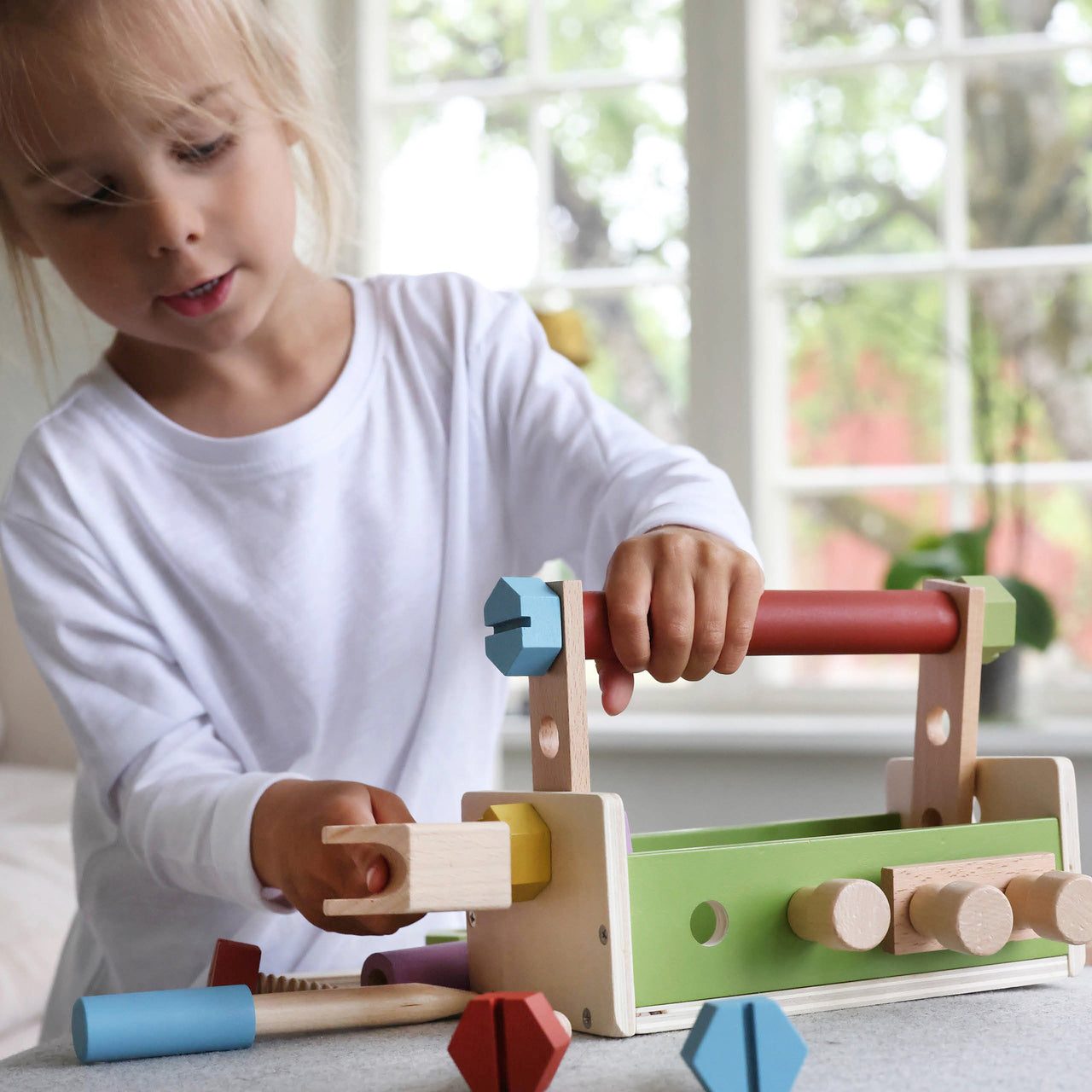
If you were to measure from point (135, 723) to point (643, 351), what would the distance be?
128cm

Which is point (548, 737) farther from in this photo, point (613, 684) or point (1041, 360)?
point (1041, 360)

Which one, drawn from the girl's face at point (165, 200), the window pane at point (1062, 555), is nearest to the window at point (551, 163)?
the window pane at point (1062, 555)

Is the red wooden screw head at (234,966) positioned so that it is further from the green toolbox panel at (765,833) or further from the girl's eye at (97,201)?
the girl's eye at (97,201)

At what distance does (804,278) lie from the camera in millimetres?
1790

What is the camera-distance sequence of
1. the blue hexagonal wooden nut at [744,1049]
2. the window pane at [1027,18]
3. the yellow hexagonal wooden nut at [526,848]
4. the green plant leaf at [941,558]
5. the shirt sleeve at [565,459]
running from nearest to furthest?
1. the blue hexagonal wooden nut at [744,1049]
2. the yellow hexagonal wooden nut at [526,848]
3. the shirt sleeve at [565,459]
4. the green plant leaf at [941,558]
5. the window pane at [1027,18]

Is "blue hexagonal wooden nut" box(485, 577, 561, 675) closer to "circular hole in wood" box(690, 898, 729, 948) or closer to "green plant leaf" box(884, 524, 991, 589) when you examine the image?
"circular hole in wood" box(690, 898, 729, 948)

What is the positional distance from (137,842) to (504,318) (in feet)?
1.47

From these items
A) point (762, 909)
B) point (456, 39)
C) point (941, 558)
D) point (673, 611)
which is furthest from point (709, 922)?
point (456, 39)

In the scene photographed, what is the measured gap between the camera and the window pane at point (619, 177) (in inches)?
72.2

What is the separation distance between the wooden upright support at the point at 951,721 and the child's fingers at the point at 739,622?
12 centimetres

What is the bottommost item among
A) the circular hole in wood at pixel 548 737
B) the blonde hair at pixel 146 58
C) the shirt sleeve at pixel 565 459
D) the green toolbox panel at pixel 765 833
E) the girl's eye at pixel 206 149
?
the green toolbox panel at pixel 765 833

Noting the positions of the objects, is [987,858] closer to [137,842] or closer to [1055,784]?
[1055,784]

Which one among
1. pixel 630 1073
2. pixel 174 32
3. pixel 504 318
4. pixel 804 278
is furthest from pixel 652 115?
pixel 630 1073

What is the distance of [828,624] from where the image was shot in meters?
0.53
